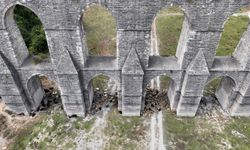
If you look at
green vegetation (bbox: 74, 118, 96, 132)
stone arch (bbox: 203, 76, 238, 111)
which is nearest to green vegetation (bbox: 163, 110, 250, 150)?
stone arch (bbox: 203, 76, 238, 111)

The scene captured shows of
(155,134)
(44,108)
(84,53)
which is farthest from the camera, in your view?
(44,108)

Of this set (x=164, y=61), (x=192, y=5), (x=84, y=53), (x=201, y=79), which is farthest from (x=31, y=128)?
(x=192, y=5)

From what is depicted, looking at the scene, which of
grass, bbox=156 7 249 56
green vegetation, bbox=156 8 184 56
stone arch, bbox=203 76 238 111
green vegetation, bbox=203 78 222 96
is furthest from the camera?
grass, bbox=156 7 249 56

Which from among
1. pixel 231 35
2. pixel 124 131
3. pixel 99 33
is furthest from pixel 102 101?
pixel 231 35

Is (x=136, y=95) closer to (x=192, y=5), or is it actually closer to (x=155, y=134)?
(x=155, y=134)

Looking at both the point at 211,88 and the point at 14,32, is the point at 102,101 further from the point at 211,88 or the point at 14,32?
the point at 211,88

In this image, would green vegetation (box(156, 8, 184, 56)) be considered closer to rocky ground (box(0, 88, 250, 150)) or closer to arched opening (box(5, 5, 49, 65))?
rocky ground (box(0, 88, 250, 150))
